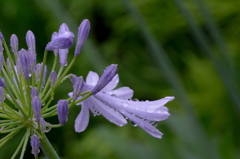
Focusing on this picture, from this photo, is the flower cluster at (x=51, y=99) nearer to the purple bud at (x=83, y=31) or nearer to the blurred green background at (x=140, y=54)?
the purple bud at (x=83, y=31)

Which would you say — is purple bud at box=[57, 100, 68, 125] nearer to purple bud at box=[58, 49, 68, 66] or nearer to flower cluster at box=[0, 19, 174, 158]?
flower cluster at box=[0, 19, 174, 158]

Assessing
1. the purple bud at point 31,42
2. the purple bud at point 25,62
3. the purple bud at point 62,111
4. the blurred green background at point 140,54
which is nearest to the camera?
the purple bud at point 62,111

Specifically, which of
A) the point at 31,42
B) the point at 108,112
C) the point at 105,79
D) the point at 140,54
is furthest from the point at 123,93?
the point at 140,54

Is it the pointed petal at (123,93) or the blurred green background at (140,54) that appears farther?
the blurred green background at (140,54)

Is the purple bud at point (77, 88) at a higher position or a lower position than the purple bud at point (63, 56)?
lower

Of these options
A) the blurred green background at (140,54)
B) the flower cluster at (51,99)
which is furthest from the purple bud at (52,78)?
the blurred green background at (140,54)

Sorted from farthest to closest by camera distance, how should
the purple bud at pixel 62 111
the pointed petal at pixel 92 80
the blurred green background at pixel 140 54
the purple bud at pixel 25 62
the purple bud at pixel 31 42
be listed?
the blurred green background at pixel 140 54 → the pointed petal at pixel 92 80 → the purple bud at pixel 31 42 → the purple bud at pixel 25 62 → the purple bud at pixel 62 111

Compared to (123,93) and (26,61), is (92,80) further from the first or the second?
(26,61)

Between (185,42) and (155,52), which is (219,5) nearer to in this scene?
(185,42)
